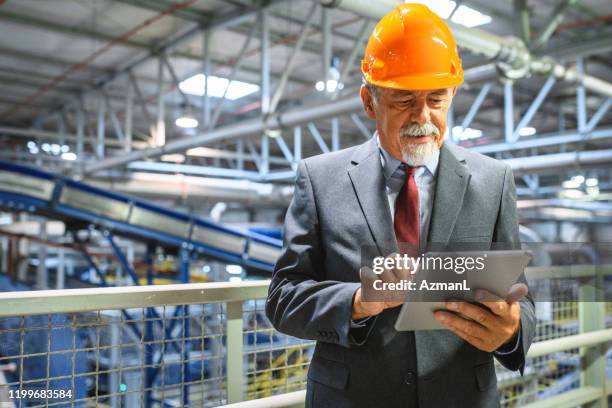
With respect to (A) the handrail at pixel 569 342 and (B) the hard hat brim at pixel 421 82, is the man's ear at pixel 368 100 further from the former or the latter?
(A) the handrail at pixel 569 342

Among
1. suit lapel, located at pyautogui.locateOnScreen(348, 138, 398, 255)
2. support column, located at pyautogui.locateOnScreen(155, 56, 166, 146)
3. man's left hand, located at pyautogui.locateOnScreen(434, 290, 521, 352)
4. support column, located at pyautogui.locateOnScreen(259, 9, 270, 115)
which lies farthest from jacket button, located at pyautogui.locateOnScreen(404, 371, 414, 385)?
support column, located at pyautogui.locateOnScreen(155, 56, 166, 146)

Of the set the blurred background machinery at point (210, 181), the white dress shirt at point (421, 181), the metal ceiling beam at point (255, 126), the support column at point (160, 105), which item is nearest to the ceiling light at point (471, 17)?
the blurred background machinery at point (210, 181)

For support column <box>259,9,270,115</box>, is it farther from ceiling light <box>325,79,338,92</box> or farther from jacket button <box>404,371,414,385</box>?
jacket button <box>404,371,414,385</box>

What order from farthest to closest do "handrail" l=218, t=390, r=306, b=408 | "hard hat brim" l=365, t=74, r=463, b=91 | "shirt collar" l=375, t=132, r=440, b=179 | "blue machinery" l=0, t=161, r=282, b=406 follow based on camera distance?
"blue machinery" l=0, t=161, r=282, b=406, "handrail" l=218, t=390, r=306, b=408, "shirt collar" l=375, t=132, r=440, b=179, "hard hat brim" l=365, t=74, r=463, b=91

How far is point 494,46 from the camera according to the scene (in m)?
4.68

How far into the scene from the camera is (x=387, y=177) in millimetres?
1325

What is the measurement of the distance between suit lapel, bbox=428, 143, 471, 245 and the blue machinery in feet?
16.0

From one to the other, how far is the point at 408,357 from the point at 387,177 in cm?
44

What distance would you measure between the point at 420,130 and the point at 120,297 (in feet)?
3.39

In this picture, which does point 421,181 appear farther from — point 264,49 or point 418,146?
point 264,49

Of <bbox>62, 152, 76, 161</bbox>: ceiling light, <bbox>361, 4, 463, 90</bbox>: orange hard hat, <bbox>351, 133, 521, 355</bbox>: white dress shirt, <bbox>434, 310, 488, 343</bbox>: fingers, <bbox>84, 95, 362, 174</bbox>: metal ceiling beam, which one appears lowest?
<bbox>434, 310, 488, 343</bbox>: fingers

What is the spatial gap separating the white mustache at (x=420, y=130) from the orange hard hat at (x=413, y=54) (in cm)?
8

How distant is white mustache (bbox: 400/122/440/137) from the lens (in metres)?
1.22

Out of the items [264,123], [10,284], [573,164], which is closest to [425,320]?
[264,123]
